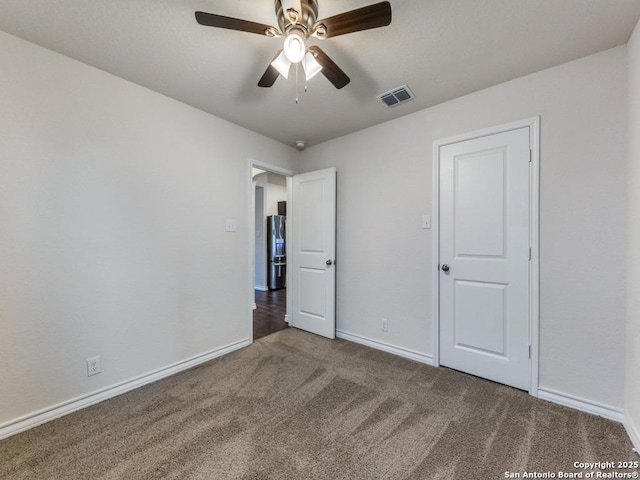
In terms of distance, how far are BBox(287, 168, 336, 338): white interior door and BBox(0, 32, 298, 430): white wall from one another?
3.22 ft

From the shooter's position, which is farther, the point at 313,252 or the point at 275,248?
the point at 275,248

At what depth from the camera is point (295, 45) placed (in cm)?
133

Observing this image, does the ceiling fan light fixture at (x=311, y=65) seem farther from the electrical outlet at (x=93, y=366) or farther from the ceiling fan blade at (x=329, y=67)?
the electrical outlet at (x=93, y=366)

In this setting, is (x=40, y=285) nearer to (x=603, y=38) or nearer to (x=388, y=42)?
(x=388, y=42)

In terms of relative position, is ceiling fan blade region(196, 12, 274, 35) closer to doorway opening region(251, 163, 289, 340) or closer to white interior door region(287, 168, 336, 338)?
white interior door region(287, 168, 336, 338)

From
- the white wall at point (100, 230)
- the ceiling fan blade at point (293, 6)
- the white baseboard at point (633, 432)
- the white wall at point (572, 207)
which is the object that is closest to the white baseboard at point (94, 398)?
the white wall at point (100, 230)

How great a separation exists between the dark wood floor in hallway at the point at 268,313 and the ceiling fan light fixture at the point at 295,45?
2.79 metres

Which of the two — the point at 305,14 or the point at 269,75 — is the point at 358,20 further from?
the point at 269,75

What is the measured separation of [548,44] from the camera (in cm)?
168

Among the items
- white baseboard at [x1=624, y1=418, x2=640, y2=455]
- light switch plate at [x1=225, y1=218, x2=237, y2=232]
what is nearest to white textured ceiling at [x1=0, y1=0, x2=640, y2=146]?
light switch plate at [x1=225, y1=218, x2=237, y2=232]

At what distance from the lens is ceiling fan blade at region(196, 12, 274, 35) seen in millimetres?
1256

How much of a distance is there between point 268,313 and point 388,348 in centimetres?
202

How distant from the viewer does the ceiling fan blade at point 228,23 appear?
1.26 m

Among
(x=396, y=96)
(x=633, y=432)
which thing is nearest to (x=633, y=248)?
(x=633, y=432)
